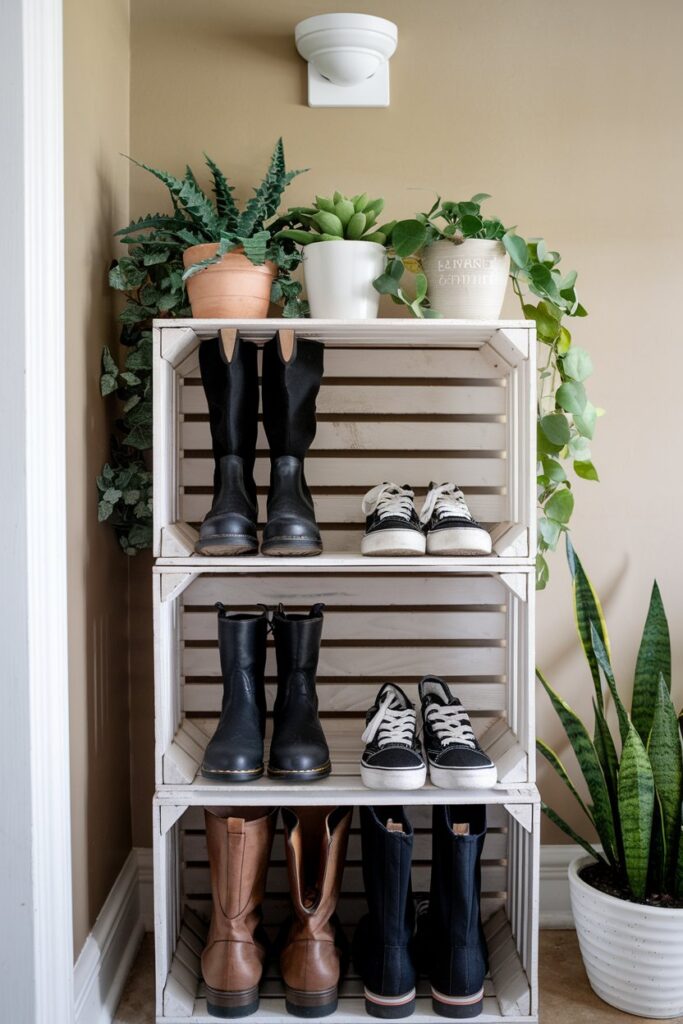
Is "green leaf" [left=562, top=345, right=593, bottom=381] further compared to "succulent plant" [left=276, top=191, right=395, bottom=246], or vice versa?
"green leaf" [left=562, top=345, right=593, bottom=381]

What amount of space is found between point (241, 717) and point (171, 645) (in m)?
0.24

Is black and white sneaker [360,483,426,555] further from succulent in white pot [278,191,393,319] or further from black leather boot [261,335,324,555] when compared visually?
succulent in white pot [278,191,393,319]

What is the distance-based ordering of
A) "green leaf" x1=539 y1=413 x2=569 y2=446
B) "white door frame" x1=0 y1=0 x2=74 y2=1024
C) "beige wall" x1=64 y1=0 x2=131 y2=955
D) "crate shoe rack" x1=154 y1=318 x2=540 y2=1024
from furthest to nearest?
"crate shoe rack" x1=154 y1=318 x2=540 y2=1024
"green leaf" x1=539 y1=413 x2=569 y2=446
"beige wall" x1=64 y1=0 x2=131 y2=955
"white door frame" x1=0 y1=0 x2=74 y2=1024

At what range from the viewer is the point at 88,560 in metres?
1.74

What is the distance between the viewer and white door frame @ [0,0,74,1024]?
1.33 metres

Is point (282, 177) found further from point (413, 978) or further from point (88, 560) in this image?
point (413, 978)

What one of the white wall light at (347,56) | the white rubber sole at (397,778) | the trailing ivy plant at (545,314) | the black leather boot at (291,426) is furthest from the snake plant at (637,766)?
the white wall light at (347,56)

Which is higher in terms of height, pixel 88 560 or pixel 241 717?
pixel 88 560

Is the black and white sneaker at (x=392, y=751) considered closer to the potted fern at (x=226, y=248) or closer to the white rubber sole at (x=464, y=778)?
the white rubber sole at (x=464, y=778)

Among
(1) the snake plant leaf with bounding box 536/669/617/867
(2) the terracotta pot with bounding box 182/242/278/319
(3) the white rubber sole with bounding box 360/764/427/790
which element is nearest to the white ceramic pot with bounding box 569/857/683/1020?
(1) the snake plant leaf with bounding box 536/669/617/867

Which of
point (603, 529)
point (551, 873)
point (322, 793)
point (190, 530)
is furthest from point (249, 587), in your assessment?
point (551, 873)

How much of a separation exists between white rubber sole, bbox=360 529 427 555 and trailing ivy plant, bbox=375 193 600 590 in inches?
15.4

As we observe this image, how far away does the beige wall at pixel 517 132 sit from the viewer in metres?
2.03

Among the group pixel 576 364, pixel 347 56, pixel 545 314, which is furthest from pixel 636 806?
pixel 347 56
